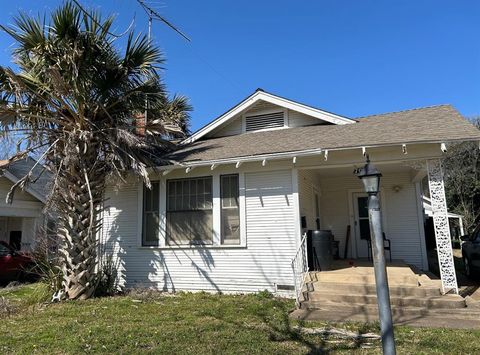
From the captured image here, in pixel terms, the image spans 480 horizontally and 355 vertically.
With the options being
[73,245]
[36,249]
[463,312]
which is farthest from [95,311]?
[463,312]

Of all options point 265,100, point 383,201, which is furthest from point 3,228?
point 383,201

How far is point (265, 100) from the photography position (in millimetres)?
12539

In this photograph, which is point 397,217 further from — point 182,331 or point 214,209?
point 182,331

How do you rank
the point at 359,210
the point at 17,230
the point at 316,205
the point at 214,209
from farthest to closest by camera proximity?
the point at 17,230 < the point at 359,210 < the point at 316,205 < the point at 214,209

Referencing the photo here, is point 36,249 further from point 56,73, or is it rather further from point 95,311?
point 56,73

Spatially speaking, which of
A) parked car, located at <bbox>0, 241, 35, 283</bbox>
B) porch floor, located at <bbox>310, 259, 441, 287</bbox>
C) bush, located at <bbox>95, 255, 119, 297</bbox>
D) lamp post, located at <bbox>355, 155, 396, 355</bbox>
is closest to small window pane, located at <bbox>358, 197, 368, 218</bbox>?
porch floor, located at <bbox>310, 259, 441, 287</bbox>

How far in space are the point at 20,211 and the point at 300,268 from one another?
13057mm

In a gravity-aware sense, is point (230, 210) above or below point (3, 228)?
below

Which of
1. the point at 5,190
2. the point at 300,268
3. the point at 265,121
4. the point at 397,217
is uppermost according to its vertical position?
the point at 265,121

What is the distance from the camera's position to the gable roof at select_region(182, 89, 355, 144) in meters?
12.1

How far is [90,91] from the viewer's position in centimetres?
911

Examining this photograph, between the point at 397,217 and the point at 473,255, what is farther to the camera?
the point at 397,217

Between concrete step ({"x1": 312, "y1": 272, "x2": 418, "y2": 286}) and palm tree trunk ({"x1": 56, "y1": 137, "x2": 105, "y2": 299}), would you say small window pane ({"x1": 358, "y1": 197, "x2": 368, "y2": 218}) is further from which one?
palm tree trunk ({"x1": 56, "y1": 137, "x2": 105, "y2": 299})

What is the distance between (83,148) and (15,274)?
6.47 meters
